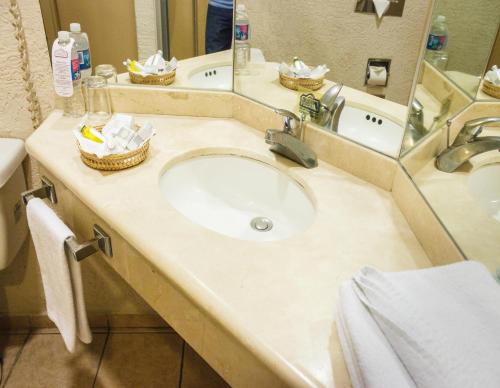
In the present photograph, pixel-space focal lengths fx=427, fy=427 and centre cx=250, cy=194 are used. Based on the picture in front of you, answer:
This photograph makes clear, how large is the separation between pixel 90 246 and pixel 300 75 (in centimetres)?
73

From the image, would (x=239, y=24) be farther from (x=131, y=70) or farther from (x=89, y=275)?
(x=89, y=275)

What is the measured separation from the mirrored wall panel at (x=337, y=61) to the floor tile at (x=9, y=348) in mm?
1352

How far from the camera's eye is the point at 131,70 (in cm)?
134

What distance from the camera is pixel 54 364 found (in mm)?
1651

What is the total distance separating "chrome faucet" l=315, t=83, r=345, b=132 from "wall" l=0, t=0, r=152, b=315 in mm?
817

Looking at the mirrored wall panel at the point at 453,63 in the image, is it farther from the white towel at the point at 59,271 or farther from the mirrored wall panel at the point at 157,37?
the white towel at the point at 59,271

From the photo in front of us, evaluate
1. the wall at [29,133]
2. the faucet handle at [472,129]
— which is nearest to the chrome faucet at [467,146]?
the faucet handle at [472,129]

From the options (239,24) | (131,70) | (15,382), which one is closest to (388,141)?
(239,24)

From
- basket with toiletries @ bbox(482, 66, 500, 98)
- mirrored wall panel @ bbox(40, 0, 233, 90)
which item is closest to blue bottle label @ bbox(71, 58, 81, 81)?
mirrored wall panel @ bbox(40, 0, 233, 90)

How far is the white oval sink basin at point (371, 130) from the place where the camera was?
1.04 meters

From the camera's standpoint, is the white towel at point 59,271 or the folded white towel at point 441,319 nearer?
the folded white towel at point 441,319

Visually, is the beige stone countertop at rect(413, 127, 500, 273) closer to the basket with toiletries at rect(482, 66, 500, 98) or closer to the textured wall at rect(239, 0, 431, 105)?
the basket with toiletries at rect(482, 66, 500, 98)

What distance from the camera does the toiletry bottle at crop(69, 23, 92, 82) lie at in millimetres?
1247

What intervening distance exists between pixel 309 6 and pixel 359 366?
94 cm
